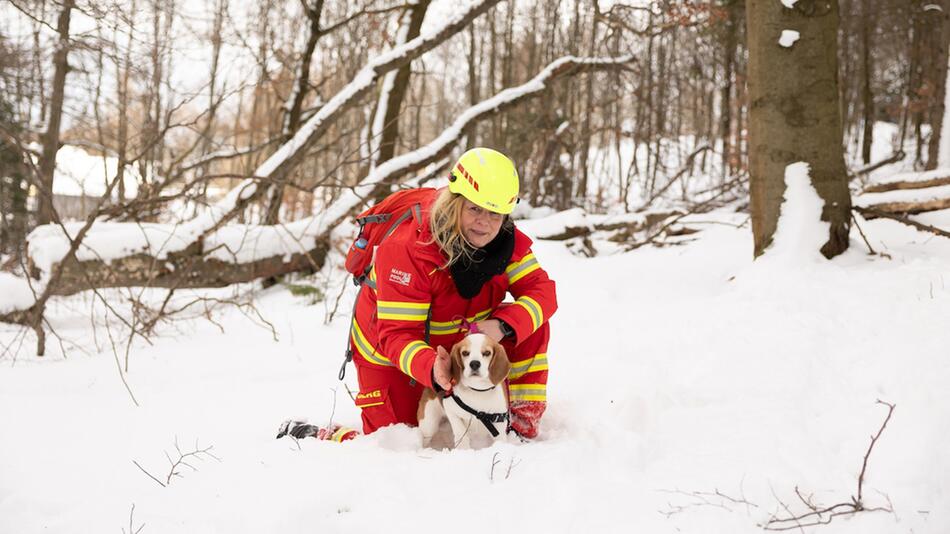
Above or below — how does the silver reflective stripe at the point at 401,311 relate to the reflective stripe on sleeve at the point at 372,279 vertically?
below

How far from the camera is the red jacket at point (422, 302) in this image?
10.7 ft

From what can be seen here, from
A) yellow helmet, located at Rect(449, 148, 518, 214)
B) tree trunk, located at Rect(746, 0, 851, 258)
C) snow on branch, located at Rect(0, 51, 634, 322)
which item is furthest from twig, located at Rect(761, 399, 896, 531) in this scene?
snow on branch, located at Rect(0, 51, 634, 322)

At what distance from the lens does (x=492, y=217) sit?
3254 millimetres

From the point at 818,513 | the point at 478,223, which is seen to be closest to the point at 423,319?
the point at 478,223

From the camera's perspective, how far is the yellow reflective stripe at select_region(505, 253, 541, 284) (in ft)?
12.0

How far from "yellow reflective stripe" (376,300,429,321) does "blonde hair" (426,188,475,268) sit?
272 millimetres

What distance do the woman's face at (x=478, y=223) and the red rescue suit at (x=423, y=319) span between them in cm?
19

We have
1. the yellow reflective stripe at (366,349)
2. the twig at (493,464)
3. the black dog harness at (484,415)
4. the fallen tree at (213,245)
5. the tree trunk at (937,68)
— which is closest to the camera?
the twig at (493,464)

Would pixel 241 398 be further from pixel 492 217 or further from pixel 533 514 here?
pixel 533 514

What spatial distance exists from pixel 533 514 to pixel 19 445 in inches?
124

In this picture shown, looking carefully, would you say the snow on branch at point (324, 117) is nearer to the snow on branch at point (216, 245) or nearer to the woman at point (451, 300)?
the snow on branch at point (216, 245)

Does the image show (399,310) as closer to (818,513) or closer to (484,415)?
(484,415)

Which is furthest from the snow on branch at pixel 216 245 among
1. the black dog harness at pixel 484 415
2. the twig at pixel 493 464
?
the twig at pixel 493 464

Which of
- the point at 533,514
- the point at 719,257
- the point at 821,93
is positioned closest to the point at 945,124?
the point at 719,257
